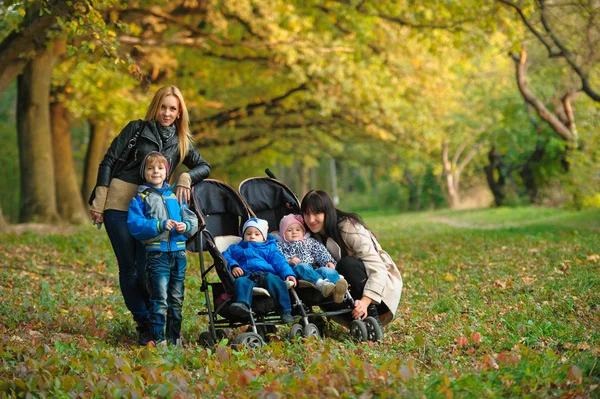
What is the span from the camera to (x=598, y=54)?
1681cm

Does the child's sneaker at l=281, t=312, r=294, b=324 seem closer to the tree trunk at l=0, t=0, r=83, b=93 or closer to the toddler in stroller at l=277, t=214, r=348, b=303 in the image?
the toddler in stroller at l=277, t=214, r=348, b=303

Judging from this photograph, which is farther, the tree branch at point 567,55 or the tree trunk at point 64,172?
the tree trunk at point 64,172

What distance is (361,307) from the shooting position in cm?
651

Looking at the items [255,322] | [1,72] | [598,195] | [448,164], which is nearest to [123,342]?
[255,322]

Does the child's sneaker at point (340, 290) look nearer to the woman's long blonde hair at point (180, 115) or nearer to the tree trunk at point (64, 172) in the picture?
the woman's long blonde hair at point (180, 115)

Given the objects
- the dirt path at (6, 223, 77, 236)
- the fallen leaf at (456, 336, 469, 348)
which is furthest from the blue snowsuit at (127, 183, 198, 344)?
the dirt path at (6, 223, 77, 236)

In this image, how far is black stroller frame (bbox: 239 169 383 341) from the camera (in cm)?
636

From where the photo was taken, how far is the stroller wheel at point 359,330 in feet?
20.8

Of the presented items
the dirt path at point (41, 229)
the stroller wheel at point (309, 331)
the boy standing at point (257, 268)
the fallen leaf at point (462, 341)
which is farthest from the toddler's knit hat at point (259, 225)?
the dirt path at point (41, 229)

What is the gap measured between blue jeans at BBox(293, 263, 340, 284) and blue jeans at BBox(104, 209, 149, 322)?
1.29 metres

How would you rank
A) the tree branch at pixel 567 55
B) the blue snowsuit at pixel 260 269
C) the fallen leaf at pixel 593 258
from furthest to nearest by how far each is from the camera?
the tree branch at pixel 567 55 → the fallen leaf at pixel 593 258 → the blue snowsuit at pixel 260 269

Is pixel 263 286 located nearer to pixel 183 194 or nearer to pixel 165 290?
pixel 165 290

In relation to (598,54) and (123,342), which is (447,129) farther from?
(123,342)

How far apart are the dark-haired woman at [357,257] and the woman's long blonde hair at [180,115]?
1.14 meters
